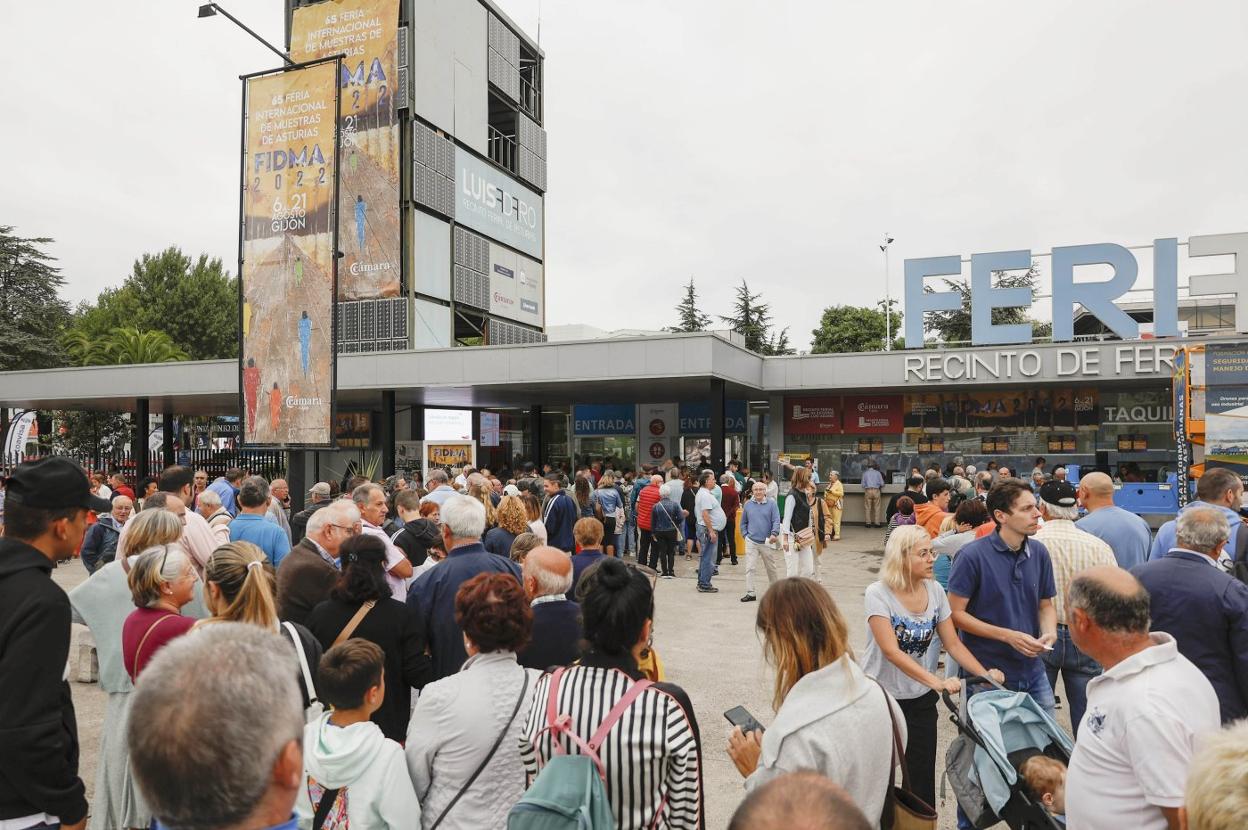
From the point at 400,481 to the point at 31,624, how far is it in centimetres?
752

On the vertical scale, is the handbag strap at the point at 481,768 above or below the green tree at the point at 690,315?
below

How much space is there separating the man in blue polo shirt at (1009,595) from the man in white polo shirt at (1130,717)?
157 centimetres

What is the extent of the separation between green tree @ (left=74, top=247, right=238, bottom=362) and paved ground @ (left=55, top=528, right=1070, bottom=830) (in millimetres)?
38171

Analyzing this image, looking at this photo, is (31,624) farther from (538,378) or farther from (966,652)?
(538,378)

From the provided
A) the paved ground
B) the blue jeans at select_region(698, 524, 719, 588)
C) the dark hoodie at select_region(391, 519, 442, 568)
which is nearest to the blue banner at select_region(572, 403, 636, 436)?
the paved ground

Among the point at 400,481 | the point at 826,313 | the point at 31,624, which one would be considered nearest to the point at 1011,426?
the point at 400,481

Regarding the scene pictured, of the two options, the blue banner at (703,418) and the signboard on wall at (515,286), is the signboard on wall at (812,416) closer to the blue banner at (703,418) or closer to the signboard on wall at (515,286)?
the blue banner at (703,418)

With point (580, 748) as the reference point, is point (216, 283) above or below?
above

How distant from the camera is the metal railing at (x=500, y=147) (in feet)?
102

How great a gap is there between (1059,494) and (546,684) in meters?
3.96

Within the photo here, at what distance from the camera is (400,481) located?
382 inches

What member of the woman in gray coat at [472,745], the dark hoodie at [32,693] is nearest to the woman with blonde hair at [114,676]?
the dark hoodie at [32,693]

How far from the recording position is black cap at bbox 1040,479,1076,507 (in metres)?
4.85

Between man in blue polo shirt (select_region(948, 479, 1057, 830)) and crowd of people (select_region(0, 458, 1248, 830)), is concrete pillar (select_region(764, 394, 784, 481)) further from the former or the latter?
man in blue polo shirt (select_region(948, 479, 1057, 830))
